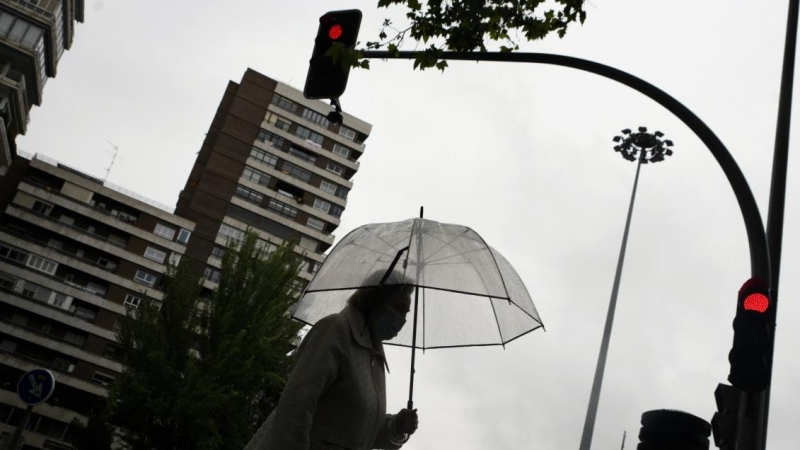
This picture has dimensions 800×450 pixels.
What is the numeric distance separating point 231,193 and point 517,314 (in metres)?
55.3

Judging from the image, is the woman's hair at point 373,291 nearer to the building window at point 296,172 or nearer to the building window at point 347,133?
the building window at point 296,172

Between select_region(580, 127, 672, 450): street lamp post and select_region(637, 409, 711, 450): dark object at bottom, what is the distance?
2084 cm

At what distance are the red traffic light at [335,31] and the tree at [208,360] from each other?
41.6 feet

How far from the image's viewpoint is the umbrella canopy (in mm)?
4238

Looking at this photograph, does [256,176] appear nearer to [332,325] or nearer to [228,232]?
[228,232]

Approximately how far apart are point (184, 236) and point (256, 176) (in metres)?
8.58

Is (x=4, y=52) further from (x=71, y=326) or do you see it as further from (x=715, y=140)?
(x=715, y=140)

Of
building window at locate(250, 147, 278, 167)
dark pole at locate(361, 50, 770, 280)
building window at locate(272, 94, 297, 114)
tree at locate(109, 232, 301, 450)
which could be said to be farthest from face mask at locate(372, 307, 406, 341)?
building window at locate(272, 94, 297, 114)

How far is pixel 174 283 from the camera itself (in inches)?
788

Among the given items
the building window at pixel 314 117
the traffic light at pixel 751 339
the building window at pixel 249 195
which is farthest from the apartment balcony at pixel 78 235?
the traffic light at pixel 751 339

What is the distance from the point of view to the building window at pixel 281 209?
194ft

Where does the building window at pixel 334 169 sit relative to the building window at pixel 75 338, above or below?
above

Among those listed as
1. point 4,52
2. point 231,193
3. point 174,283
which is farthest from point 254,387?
point 231,193

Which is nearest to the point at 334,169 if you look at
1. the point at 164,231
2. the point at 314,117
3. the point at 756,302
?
the point at 314,117
